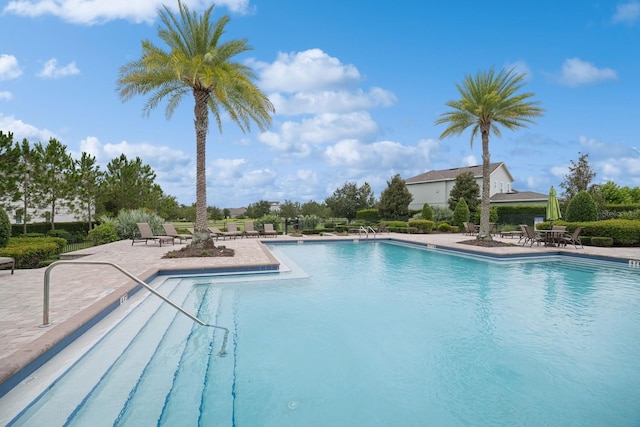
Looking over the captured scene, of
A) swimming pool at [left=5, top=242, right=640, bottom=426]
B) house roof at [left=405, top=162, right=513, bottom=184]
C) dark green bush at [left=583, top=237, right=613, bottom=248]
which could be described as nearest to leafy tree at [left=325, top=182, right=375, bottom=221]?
house roof at [left=405, top=162, right=513, bottom=184]

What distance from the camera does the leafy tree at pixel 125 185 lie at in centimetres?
2795

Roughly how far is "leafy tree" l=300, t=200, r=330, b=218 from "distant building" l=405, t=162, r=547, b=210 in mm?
11812

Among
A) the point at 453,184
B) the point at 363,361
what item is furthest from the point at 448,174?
the point at 363,361

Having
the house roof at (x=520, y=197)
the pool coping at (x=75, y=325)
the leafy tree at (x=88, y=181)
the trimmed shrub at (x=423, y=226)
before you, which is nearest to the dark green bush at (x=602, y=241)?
the pool coping at (x=75, y=325)

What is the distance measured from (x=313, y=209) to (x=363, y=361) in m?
39.8

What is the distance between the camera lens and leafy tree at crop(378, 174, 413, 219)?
3725 cm

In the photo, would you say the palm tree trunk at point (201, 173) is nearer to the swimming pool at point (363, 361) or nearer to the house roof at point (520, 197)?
the swimming pool at point (363, 361)

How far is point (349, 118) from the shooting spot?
24.6 meters

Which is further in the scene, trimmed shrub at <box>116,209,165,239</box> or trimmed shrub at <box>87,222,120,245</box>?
trimmed shrub at <box>116,209,165,239</box>

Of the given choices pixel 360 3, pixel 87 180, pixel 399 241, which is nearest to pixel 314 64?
pixel 360 3

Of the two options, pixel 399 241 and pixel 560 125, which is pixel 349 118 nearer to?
pixel 399 241

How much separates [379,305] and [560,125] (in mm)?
16829

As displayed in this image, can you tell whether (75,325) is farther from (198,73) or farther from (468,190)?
(468,190)

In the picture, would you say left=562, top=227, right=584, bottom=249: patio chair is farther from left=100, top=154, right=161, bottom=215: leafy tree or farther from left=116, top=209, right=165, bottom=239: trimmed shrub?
left=100, top=154, right=161, bottom=215: leafy tree
